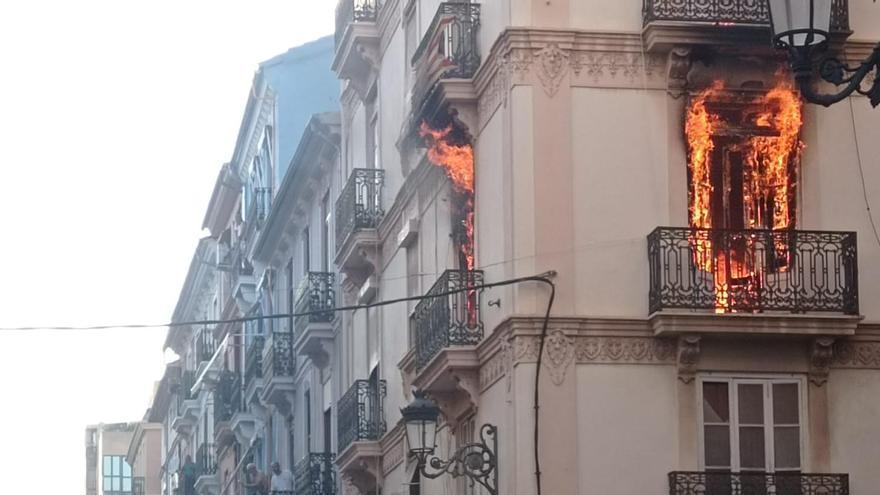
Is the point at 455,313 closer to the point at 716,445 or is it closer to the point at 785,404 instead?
the point at 716,445

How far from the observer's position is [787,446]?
22016 millimetres

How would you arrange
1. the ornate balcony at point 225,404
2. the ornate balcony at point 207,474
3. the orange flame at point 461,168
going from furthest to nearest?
the ornate balcony at point 207,474, the ornate balcony at point 225,404, the orange flame at point 461,168

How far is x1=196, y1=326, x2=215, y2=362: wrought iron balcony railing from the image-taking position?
6009cm

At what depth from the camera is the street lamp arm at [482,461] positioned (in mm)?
21781

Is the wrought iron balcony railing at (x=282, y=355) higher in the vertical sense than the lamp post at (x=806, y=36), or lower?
higher

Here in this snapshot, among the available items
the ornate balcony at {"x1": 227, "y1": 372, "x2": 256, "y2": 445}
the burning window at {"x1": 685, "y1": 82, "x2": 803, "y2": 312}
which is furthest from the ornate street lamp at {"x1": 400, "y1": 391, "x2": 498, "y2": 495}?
the ornate balcony at {"x1": 227, "y1": 372, "x2": 256, "y2": 445}

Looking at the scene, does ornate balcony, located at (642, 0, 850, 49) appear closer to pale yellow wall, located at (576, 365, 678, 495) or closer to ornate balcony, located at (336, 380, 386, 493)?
pale yellow wall, located at (576, 365, 678, 495)

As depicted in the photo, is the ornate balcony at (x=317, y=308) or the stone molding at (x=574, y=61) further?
the ornate balcony at (x=317, y=308)

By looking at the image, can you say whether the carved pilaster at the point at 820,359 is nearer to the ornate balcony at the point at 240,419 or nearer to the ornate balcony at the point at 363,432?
the ornate balcony at the point at 363,432

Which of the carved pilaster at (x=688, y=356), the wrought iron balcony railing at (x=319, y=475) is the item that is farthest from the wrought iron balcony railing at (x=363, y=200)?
the carved pilaster at (x=688, y=356)

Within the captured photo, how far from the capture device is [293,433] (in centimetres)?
4281

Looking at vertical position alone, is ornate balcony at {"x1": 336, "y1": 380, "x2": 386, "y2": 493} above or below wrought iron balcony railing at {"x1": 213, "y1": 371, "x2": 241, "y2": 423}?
below

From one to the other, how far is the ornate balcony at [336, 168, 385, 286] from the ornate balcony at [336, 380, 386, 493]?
2.02 metres

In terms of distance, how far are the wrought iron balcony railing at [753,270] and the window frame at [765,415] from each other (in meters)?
0.83
